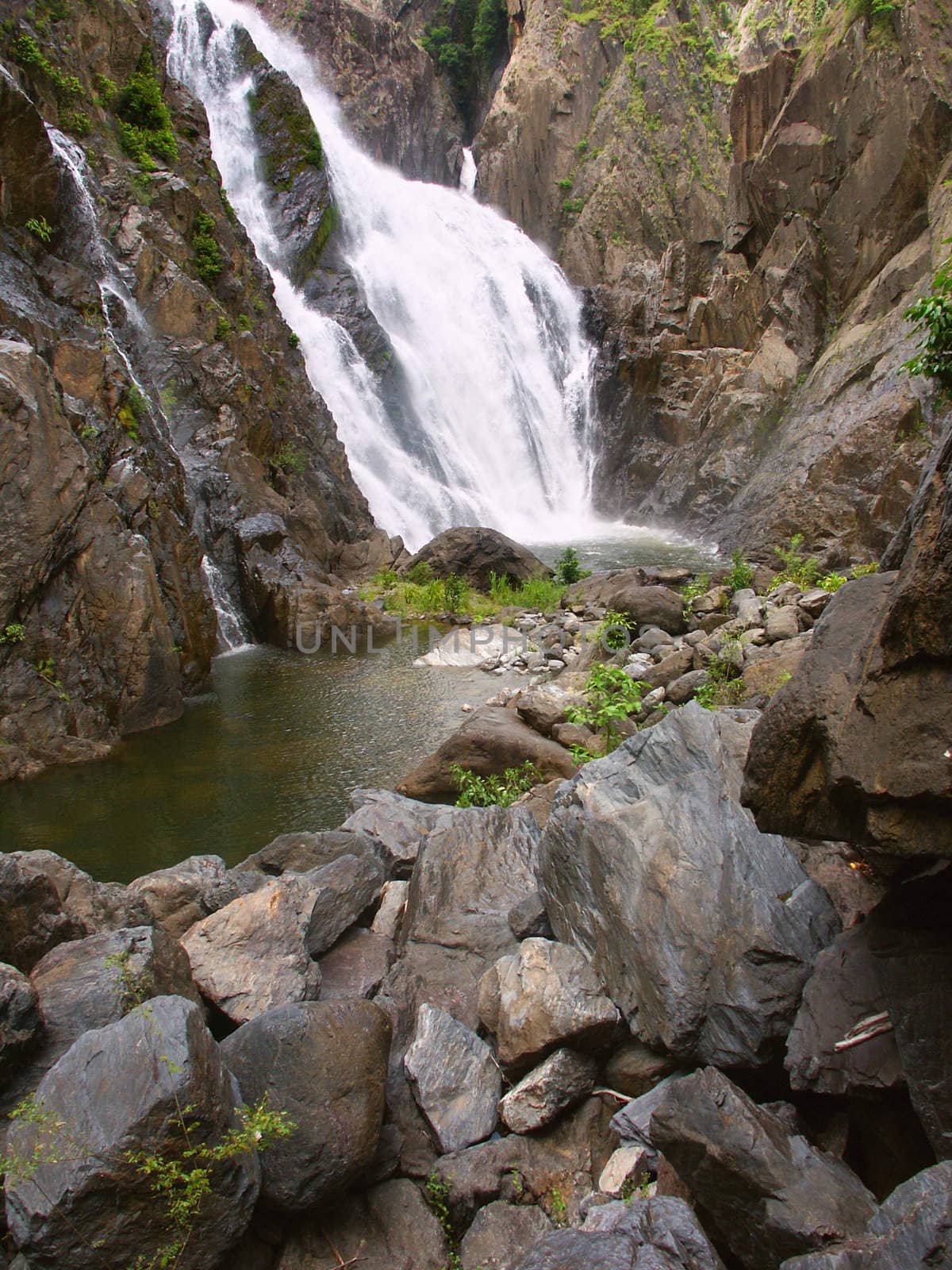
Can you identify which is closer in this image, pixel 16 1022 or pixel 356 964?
pixel 16 1022

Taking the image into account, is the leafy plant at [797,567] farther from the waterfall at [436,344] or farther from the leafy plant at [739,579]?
the waterfall at [436,344]

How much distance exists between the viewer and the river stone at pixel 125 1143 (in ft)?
7.73

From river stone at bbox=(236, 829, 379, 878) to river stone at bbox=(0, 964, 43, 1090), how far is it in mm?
2578

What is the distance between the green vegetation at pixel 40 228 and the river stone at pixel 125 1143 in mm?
12912

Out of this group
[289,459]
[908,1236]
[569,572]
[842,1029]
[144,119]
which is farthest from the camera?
[289,459]

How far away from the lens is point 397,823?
6184 mm

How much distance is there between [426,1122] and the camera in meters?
3.23

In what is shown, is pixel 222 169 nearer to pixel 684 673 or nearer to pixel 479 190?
pixel 479 190

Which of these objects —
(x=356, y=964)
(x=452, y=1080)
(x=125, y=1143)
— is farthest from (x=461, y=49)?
(x=125, y=1143)

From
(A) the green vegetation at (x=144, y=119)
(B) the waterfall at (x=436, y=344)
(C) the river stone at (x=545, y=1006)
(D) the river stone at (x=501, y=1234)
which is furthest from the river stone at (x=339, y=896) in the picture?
(B) the waterfall at (x=436, y=344)

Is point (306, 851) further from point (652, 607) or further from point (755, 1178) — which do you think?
point (652, 607)

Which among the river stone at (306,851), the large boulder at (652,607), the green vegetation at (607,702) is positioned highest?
the large boulder at (652,607)

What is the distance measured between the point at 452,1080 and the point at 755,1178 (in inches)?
53.4

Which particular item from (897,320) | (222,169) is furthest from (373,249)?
(897,320)
